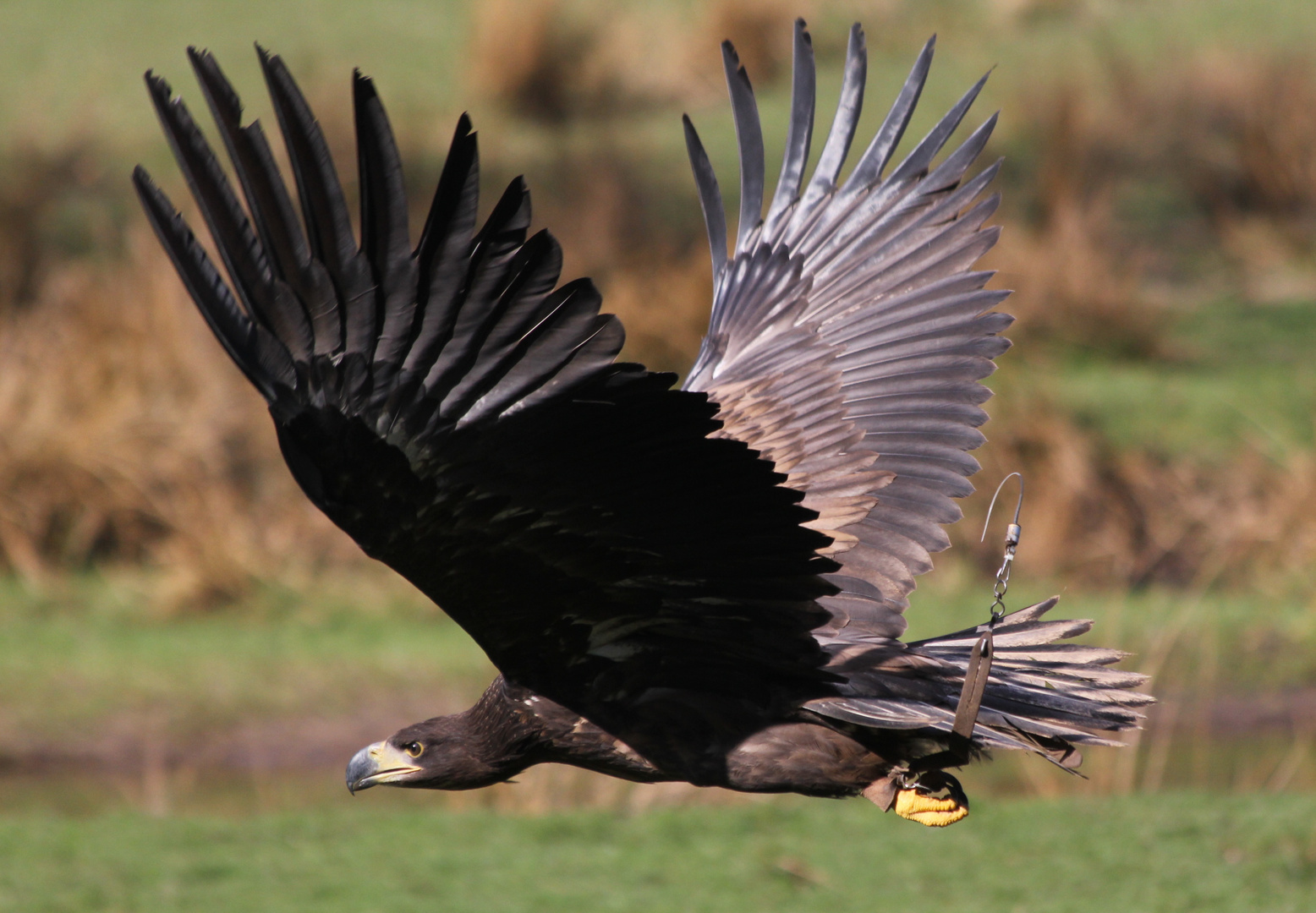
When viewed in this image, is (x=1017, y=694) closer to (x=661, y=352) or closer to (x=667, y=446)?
(x=667, y=446)

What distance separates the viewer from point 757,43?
15.5 metres

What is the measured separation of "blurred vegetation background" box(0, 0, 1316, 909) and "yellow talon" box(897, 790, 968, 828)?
1.35 metres

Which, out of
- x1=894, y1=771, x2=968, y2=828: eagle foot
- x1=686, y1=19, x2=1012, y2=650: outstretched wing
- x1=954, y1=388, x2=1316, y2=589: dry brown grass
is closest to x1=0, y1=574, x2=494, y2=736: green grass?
x1=954, y1=388, x2=1316, y2=589: dry brown grass

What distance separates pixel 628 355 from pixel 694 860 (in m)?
4.60

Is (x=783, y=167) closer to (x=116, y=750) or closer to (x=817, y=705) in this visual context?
(x=817, y=705)

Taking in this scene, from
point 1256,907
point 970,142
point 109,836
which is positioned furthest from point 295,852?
point 970,142

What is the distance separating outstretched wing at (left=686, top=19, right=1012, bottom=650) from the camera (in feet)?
12.3

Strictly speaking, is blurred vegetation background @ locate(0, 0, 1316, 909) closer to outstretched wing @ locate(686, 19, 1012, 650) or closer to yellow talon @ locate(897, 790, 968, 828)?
outstretched wing @ locate(686, 19, 1012, 650)

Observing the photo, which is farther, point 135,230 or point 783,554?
point 135,230

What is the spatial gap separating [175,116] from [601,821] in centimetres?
461

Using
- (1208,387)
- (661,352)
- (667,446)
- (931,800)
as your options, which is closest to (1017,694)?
(931,800)

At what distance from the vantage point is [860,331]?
4.03 m

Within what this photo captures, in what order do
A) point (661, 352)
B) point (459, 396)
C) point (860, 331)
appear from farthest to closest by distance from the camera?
point (661, 352) → point (860, 331) → point (459, 396)

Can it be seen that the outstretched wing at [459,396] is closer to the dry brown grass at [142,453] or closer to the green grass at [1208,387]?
the dry brown grass at [142,453]
